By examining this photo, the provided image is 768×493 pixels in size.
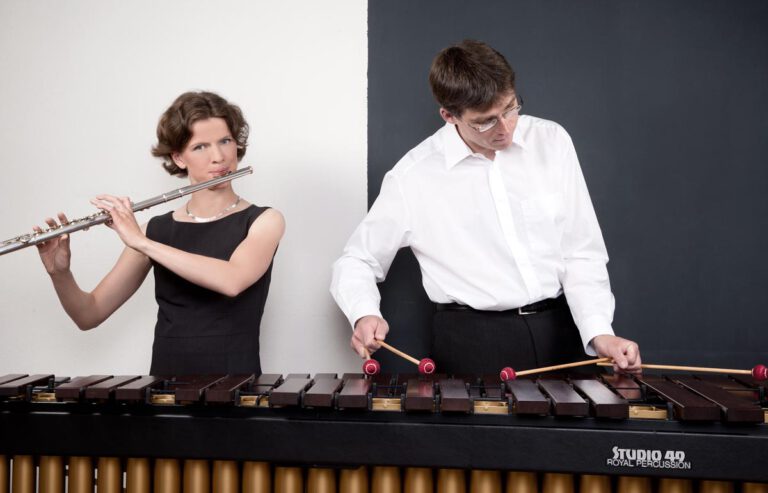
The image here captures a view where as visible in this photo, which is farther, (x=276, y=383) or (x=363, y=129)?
(x=363, y=129)

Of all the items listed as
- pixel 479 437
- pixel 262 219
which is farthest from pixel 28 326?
pixel 479 437

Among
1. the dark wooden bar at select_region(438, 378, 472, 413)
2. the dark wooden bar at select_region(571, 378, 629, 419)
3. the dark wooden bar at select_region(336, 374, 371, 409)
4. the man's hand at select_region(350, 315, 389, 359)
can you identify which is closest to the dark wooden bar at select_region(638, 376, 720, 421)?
the dark wooden bar at select_region(571, 378, 629, 419)

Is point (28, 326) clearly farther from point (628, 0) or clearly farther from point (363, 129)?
point (628, 0)

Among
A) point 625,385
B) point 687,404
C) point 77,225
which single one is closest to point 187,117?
point 77,225

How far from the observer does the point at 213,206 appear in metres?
2.28

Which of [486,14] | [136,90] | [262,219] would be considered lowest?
[262,219]

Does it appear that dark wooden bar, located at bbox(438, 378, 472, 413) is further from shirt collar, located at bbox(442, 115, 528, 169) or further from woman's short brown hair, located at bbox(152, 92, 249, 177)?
woman's short brown hair, located at bbox(152, 92, 249, 177)

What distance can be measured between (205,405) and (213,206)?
887mm

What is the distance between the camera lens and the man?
2.10 meters

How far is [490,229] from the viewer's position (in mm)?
2242

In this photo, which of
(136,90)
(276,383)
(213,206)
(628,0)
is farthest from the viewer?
(136,90)

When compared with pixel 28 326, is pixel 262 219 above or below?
above

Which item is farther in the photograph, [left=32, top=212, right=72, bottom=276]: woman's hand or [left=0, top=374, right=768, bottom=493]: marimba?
[left=32, top=212, right=72, bottom=276]: woman's hand

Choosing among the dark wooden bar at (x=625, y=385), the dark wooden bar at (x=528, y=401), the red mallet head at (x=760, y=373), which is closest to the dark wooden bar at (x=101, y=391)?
the dark wooden bar at (x=528, y=401)
